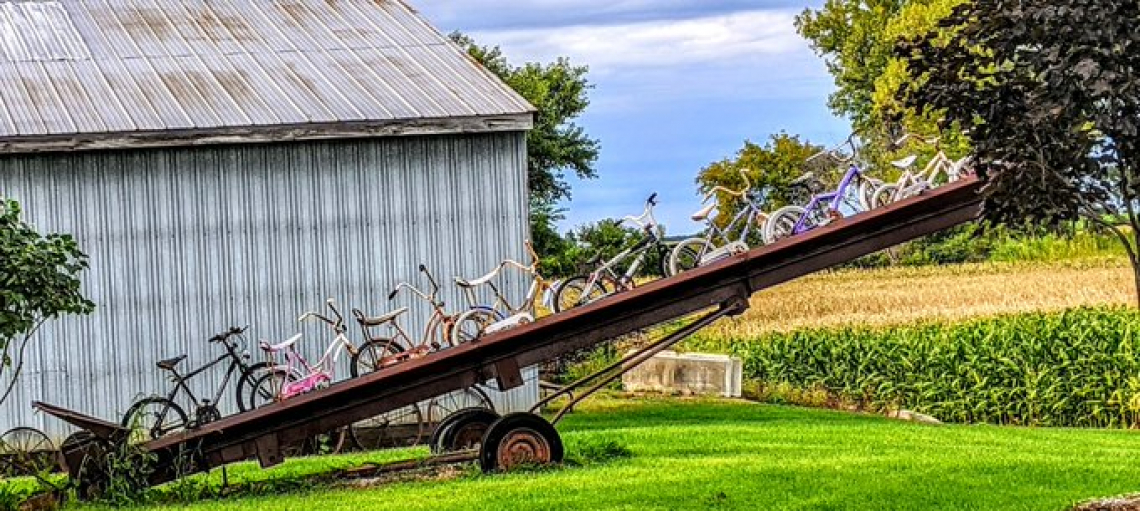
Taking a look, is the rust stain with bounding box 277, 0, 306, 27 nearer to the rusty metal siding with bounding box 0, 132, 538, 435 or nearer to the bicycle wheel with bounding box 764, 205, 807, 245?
the rusty metal siding with bounding box 0, 132, 538, 435

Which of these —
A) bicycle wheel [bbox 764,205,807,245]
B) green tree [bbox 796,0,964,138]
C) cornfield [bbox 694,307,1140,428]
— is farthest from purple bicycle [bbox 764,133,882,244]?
green tree [bbox 796,0,964,138]

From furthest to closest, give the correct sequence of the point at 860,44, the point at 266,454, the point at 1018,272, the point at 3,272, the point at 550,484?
the point at 860,44 < the point at 1018,272 < the point at 266,454 < the point at 550,484 < the point at 3,272

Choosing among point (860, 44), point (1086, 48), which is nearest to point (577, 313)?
point (1086, 48)

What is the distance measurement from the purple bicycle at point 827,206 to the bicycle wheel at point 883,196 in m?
0.07

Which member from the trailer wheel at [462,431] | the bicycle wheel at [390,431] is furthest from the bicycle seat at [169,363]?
the trailer wheel at [462,431]

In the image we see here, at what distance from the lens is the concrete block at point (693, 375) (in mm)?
27125

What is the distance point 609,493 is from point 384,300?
867 cm

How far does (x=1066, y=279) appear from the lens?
4059 cm

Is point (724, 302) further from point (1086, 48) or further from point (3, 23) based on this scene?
point (3, 23)

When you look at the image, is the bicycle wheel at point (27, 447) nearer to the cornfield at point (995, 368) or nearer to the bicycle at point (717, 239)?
the bicycle at point (717, 239)

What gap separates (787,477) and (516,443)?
252cm

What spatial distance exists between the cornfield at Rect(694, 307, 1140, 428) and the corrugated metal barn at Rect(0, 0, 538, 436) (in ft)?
22.0

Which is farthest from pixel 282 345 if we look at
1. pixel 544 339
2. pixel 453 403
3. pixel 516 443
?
pixel 544 339

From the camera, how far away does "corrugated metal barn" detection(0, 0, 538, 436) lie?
21.0 metres
